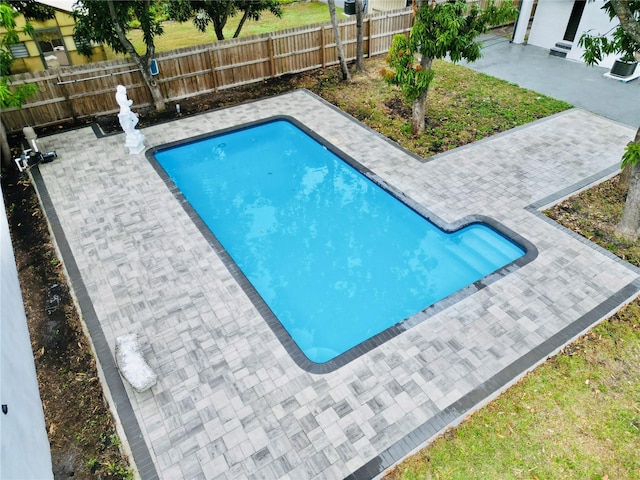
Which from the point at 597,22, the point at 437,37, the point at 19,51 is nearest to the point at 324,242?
the point at 437,37

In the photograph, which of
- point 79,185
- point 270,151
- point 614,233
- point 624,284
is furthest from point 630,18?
point 79,185

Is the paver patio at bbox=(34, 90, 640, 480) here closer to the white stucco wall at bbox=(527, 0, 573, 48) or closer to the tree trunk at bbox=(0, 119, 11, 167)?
the tree trunk at bbox=(0, 119, 11, 167)

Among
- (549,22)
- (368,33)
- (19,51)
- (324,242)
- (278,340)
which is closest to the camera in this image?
(278,340)

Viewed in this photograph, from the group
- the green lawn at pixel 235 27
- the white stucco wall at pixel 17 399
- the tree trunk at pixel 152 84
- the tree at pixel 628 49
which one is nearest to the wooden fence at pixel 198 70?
the tree trunk at pixel 152 84

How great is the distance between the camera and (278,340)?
679 cm

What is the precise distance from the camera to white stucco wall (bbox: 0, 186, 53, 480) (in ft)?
13.0

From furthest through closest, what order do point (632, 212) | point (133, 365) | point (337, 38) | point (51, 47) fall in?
point (51, 47)
point (337, 38)
point (632, 212)
point (133, 365)

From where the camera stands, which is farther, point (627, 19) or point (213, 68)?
point (213, 68)

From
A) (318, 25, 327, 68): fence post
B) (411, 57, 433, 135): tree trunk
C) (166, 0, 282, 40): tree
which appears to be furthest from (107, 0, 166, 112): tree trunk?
(411, 57, 433, 135): tree trunk

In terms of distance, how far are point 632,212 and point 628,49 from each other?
2.99 metres

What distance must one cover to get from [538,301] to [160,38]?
20.6 meters

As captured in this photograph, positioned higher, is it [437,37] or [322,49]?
[437,37]

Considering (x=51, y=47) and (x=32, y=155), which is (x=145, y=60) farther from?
(x=51, y=47)

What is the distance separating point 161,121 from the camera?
42.4 ft
